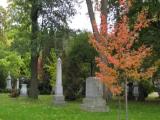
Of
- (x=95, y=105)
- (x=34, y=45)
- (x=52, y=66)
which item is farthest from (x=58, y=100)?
(x=52, y=66)

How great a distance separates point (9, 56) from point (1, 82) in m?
3.82

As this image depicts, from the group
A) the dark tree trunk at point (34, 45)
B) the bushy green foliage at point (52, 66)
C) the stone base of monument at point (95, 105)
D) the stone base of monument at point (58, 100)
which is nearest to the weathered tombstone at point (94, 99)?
the stone base of monument at point (95, 105)

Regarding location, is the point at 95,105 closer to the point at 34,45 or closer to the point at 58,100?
the point at 58,100

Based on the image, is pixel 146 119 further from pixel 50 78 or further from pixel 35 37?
pixel 50 78

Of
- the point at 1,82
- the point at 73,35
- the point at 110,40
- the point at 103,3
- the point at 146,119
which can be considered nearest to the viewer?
the point at 110,40

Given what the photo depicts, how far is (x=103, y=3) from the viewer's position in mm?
33688

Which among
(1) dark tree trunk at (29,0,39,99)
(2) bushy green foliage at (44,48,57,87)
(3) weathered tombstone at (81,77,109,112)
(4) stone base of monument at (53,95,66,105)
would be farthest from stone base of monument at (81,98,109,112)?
(2) bushy green foliage at (44,48,57,87)

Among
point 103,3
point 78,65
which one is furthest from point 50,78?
point 103,3

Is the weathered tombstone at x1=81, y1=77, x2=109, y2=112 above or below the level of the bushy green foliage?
below

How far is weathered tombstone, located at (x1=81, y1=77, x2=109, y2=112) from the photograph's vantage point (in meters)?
24.4

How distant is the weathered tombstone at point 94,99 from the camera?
2436 cm

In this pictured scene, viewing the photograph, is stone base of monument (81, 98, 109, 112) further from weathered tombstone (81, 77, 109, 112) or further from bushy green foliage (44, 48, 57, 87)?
bushy green foliage (44, 48, 57, 87)

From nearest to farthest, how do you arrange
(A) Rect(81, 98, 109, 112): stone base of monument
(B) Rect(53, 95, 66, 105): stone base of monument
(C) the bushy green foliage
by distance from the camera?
1. (A) Rect(81, 98, 109, 112): stone base of monument
2. (B) Rect(53, 95, 66, 105): stone base of monument
3. (C) the bushy green foliage

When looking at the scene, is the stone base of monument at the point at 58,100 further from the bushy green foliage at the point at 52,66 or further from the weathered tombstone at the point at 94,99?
the bushy green foliage at the point at 52,66
